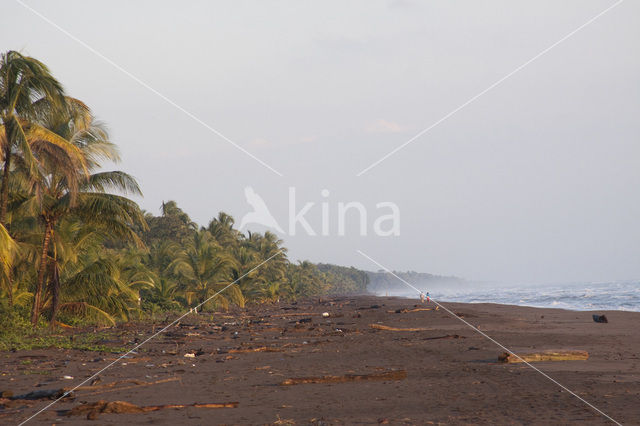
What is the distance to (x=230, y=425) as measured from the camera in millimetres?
7547

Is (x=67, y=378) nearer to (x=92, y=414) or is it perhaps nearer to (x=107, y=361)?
(x=107, y=361)

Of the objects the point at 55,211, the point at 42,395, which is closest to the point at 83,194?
the point at 55,211

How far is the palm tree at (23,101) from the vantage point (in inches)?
655

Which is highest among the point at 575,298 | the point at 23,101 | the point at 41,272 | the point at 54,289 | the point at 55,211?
the point at 23,101

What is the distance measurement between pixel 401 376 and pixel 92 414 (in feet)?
18.1

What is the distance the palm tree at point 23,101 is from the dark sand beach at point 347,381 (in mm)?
5883

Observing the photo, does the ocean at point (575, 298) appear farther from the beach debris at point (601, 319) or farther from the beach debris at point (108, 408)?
the beach debris at point (108, 408)

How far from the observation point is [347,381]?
10.7 metres

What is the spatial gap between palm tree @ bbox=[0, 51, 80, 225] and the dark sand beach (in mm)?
5883

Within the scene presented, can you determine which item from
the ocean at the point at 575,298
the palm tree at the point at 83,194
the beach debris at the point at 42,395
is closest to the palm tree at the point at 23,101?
the palm tree at the point at 83,194

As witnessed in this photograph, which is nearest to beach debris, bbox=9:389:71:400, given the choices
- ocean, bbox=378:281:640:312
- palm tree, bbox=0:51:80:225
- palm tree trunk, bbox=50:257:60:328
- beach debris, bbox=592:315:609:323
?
palm tree, bbox=0:51:80:225

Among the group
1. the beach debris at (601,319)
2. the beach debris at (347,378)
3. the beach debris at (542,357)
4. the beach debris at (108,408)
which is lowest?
the beach debris at (108,408)

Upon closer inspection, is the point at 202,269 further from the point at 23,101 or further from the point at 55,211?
the point at 23,101

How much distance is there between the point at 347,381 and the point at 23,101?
13340mm
